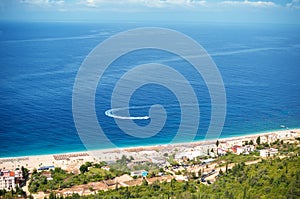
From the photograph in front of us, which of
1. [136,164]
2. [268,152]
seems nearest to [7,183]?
[136,164]

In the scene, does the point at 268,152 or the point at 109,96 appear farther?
the point at 109,96

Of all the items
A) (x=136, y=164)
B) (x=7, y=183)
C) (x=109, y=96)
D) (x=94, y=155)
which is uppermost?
(x=109, y=96)

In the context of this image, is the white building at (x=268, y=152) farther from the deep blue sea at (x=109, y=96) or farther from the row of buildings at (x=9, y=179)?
the row of buildings at (x=9, y=179)

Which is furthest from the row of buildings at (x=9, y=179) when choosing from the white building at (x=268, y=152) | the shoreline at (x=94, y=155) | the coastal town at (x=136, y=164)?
the white building at (x=268, y=152)

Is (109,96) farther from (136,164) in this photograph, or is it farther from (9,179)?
(9,179)

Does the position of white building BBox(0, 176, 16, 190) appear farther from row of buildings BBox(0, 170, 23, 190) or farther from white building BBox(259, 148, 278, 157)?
white building BBox(259, 148, 278, 157)

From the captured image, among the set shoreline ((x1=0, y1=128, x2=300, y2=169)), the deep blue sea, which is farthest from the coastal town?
the deep blue sea

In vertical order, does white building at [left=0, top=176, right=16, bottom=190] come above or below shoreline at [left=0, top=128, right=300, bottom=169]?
below

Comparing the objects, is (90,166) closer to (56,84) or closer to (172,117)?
(172,117)

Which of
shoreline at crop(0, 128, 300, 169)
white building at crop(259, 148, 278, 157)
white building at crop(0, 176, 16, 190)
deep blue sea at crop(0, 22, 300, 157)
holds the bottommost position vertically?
white building at crop(0, 176, 16, 190)
